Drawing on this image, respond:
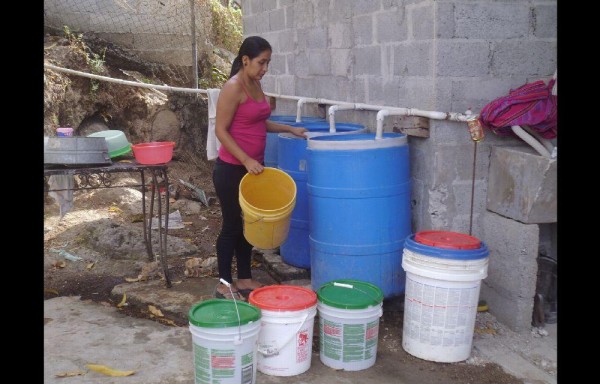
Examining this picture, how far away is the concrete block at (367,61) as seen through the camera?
180 inches

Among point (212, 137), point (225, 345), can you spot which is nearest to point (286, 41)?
point (212, 137)

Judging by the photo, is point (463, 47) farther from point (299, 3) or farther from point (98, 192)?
point (98, 192)

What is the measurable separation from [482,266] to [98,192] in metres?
4.94

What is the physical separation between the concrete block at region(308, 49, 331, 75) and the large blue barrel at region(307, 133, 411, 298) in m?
1.70

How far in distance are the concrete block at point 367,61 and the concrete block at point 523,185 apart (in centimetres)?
116

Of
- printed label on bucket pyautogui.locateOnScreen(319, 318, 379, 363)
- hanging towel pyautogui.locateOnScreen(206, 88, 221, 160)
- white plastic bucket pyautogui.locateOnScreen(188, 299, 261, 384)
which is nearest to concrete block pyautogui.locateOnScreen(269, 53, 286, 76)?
hanging towel pyautogui.locateOnScreen(206, 88, 221, 160)

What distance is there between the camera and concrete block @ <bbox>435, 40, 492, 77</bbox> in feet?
12.6

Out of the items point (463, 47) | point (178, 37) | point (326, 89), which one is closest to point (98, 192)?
point (178, 37)

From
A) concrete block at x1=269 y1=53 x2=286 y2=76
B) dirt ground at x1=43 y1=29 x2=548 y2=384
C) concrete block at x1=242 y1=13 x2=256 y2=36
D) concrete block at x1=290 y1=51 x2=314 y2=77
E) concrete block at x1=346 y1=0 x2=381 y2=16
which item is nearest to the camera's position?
dirt ground at x1=43 y1=29 x2=548 y2=384

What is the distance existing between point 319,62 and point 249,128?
1.75m

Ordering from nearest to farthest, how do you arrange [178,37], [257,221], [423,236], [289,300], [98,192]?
[289,300] < [423,236] < [257,221] < [98,192] < [178,37]

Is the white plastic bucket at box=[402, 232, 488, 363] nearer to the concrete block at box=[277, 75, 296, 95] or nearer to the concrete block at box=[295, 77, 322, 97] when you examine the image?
the concrete block at box=[295, 77, 322, 97]

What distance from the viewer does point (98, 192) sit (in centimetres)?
698

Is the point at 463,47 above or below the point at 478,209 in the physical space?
above
